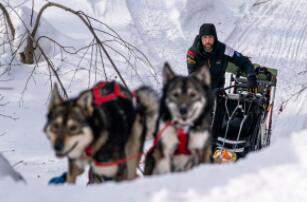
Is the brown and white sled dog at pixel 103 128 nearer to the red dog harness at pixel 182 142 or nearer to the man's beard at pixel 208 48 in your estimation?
the red dog harness at pixel 182 142

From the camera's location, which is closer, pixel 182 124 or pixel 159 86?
pixel 182 124

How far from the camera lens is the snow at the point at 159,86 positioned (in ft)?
8.88

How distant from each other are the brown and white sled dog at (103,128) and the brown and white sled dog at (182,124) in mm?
207

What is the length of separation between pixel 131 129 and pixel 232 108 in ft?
8.25

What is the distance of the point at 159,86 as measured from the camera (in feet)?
32.7

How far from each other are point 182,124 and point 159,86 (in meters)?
6.64

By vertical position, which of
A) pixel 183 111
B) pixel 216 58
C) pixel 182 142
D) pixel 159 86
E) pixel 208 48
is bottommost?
pixel 159 86

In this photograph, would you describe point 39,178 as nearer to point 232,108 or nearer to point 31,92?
point 232,108

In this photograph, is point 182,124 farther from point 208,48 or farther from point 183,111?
point 208,48

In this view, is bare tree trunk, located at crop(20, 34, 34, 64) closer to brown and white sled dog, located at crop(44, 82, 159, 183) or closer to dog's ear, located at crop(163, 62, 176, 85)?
brown and white sled dog, located at crop(44, 82, 159, 183)

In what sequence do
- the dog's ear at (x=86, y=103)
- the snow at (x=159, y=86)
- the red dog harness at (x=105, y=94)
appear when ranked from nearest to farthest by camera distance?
1. the snow at (x=159, y=86)
2. the dog's ear at (x=86, y=103)
3. the red dog harness at (x=105, y=94)

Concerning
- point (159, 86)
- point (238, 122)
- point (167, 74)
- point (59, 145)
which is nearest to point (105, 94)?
point (167, 74)

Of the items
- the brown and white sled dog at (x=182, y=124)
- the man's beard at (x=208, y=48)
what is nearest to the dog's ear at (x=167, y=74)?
the brown and white sled dog at (x=182, y=124)

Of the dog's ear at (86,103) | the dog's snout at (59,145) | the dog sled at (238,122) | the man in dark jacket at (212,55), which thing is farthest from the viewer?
the man in dark jacket at (212,55)
